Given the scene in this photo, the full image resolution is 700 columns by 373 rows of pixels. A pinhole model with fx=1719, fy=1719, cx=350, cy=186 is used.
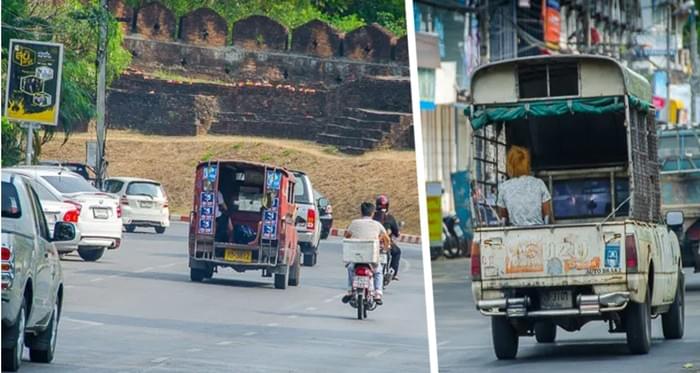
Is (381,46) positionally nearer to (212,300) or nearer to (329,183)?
(329,183)

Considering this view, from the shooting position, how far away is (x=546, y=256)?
12852 millimetres

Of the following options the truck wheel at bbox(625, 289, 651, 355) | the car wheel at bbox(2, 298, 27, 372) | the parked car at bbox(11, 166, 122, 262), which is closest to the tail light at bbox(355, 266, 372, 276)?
the parked car at bbox(11, 166, 122, 262)

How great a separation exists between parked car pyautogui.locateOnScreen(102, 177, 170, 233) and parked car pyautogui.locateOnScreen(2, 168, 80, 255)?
43 centimetres

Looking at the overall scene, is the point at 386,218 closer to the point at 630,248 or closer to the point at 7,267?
the point at 7,267

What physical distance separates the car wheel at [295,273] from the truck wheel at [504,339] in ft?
17.2

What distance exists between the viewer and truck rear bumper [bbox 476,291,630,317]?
12633mm

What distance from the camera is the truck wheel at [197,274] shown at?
819 cm

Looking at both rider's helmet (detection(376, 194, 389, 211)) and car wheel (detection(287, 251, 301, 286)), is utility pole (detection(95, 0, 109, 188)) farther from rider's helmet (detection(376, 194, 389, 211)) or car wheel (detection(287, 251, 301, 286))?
rider's helmet (detection(376, 194, 389, 211))

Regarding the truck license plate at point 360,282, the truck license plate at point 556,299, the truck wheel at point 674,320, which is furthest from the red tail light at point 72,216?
the truck wheel at point 674,320

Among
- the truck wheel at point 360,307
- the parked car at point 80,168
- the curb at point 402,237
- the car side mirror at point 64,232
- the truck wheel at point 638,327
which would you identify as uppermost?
the parked car at point 80,168

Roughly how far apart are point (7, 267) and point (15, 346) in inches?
21.1

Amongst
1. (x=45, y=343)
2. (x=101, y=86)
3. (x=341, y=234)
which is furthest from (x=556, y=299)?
(x=101, y=86)

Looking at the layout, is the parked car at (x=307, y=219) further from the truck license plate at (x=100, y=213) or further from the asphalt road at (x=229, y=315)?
the truck license plate at (x=100, y=213)

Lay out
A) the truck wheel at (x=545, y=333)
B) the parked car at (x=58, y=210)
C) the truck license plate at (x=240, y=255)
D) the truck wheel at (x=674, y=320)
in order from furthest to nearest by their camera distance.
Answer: the truck wheel at (x=545, y=333), the truck wheel at (x=674, y=320), the parked car at (x=58, y=210), the truck license plate at (x=240, y=255)
